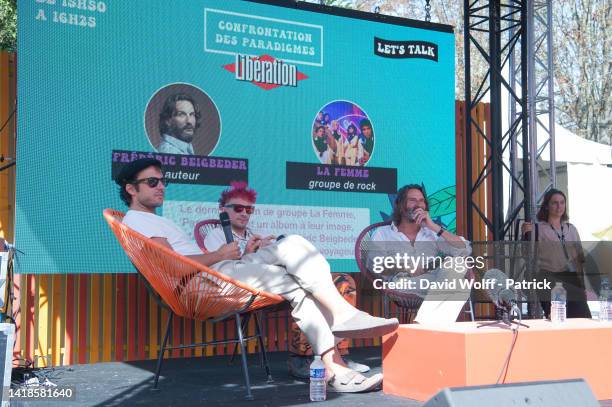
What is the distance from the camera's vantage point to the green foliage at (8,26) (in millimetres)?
12367

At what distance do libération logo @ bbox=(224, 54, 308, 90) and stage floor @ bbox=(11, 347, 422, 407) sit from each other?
2004 millimetres

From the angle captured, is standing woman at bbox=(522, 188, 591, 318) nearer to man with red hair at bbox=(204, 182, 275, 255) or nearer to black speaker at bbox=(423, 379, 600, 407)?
man with red hair at bbox=(204, 182, 275, 255)

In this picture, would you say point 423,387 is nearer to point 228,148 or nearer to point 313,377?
point 313,377

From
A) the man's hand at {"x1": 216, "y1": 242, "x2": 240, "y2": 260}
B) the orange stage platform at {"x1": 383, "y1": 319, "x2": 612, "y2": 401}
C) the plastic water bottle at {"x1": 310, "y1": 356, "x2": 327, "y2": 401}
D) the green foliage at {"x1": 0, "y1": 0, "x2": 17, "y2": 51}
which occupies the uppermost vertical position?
the green foliage at {"x1": 0, "y1": 0, "x2": 17, "y2": 51}

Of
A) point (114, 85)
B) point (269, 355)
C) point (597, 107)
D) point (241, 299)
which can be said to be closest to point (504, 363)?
point (241, 299)

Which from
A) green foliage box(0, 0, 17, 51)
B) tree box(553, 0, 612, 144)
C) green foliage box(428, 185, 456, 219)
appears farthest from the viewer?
tree box(553, 0, 612, 144)

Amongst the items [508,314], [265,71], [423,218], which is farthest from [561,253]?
[265,71]

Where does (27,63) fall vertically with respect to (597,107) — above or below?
below

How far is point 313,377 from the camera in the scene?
11.0 ft

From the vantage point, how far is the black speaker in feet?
5.03

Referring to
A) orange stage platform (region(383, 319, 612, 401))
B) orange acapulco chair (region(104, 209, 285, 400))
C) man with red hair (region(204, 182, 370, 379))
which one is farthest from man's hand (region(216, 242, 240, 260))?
orange stage platform (region(383, 319, 612, 401))

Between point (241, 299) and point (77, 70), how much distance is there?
2112mm

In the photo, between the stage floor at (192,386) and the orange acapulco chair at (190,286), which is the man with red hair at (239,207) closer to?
the stage floor at (192,386)

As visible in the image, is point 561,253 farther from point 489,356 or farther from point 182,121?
point 182,121
